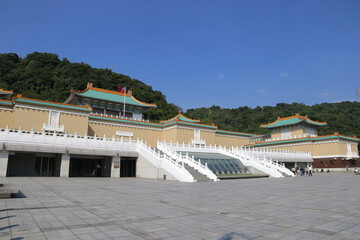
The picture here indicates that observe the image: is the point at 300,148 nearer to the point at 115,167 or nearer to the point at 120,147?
the point at 120,147

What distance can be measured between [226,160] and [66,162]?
16297 millimetres

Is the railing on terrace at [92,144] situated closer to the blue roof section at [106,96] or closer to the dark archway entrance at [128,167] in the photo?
the dark archway entrance at [128,167]

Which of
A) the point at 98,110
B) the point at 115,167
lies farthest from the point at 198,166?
the point at 98,110

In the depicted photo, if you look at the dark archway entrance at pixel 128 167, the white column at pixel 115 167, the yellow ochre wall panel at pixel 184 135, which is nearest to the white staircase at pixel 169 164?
the white column at pixel 115 167

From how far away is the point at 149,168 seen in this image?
23.8 meters

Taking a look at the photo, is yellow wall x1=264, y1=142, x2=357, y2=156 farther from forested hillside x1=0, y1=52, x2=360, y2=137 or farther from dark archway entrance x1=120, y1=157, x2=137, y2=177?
dark archway entrance x1=120, y1=157, x2=137, y2=177

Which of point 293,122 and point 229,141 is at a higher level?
point 293,122

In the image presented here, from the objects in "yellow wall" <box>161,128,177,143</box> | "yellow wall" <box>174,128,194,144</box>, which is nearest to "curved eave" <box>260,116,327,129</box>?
"yellow wall" <box>174,128,194,144</box>

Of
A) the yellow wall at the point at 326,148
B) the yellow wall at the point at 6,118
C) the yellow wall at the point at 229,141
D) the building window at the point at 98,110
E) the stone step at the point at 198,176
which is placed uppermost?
the building window at the point at 98,110

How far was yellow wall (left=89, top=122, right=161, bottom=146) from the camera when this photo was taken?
110 ft

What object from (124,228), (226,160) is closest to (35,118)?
(226,160)

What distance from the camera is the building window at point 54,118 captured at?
2926cm

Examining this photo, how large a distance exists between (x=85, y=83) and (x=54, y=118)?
42.4 meters

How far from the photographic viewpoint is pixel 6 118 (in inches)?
1142
